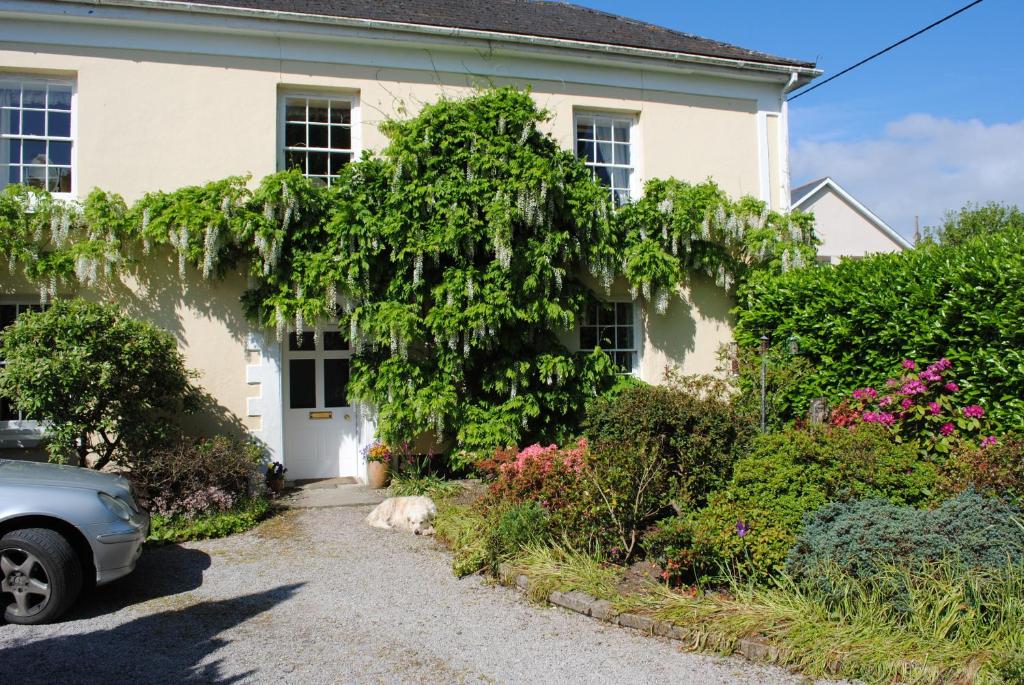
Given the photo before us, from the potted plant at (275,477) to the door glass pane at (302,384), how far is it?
1.05m

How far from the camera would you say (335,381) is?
11648 mm

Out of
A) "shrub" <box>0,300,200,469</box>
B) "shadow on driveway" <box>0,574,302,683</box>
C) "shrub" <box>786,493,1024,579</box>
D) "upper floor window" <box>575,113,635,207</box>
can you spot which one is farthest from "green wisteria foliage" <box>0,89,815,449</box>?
"shrub" <box>786,493,1024,579</box>

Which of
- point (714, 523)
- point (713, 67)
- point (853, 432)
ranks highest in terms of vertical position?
point (713, 67)

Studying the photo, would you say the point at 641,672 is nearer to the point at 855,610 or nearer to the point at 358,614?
the point at 855,610

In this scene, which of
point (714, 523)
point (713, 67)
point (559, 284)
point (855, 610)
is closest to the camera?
point (855, 610)

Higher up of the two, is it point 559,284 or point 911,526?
point 559,284

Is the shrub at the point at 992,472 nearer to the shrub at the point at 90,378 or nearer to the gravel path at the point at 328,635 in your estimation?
the gravel path at the point at 328,635

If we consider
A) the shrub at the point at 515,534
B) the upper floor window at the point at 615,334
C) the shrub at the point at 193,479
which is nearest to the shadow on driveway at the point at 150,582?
the shrub at the point at 193,479

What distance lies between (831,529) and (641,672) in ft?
6.86

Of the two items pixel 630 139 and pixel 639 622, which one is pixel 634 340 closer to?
pixel 630 139

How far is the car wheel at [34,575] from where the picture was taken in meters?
5.88

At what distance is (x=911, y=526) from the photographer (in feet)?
19.3

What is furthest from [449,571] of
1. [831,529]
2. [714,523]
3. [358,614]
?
[831,529]

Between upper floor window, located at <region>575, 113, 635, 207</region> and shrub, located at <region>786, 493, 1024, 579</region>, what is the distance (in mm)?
7752
